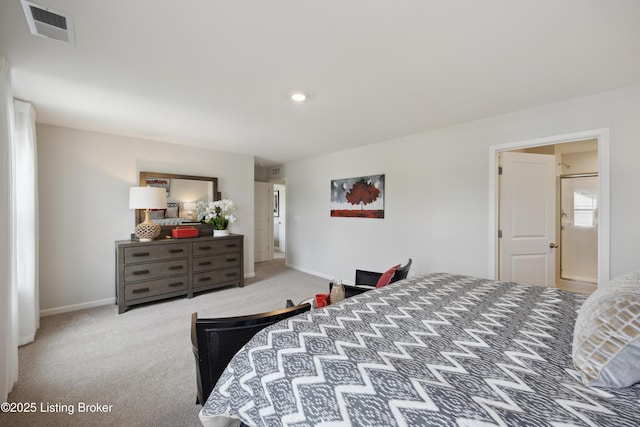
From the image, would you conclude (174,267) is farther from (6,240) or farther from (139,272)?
(6,240)

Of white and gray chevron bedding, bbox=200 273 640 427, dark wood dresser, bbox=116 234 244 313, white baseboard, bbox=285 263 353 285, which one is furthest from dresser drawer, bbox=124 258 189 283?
white and gray chevron bedding, bbox=200 273 640 427

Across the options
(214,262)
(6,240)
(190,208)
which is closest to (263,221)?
(190,208)

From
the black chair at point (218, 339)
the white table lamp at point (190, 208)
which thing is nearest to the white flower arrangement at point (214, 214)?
the white table lamp at point (190, 208)

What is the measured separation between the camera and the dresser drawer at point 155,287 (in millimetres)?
3287

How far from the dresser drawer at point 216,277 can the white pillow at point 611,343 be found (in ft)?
13.1

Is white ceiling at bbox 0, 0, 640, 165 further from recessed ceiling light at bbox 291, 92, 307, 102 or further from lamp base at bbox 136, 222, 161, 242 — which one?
lamp base at bbox 136, 222, 161, 242

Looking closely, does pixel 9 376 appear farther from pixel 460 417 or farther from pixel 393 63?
pixel 393 63

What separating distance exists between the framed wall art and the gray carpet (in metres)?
1.93

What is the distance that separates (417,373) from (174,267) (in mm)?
3604

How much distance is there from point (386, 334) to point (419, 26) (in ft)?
5.44

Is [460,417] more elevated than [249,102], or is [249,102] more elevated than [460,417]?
[249,102]

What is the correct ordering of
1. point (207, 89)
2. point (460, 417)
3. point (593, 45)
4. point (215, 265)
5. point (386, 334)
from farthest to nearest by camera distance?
point (215, 265)
point (207, 89)
point (593, 45)
point (386, 334)
point (460, 417)

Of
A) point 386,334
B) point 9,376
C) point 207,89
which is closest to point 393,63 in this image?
point 207,89

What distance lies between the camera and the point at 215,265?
404cm
